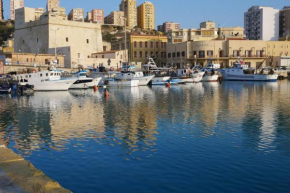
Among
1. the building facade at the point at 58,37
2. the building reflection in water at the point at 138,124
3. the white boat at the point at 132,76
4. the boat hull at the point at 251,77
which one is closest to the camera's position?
the building reflection in water at the point at 138,124

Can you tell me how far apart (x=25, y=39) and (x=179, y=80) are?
36954 millimetres

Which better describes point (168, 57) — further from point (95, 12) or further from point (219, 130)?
point (95, 12)

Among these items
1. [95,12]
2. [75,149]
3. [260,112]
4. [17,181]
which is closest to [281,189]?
[17,181]

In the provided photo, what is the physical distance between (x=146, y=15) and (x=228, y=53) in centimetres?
9559

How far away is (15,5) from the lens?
170m

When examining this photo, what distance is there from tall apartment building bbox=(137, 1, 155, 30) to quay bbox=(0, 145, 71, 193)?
157 m

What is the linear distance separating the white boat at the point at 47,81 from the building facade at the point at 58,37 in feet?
60.0

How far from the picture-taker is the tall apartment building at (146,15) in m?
164

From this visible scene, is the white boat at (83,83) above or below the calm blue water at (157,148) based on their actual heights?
above

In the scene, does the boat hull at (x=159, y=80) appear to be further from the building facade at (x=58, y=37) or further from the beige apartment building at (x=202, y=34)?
the beige apartment building at (x=202, y=34)

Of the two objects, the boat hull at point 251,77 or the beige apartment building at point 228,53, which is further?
the beige apartment building at point 228,53

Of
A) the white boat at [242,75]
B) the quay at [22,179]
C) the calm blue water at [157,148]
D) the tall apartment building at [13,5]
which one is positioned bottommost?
the calm blue water at [157,148]

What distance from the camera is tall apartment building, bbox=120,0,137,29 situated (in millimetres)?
159188

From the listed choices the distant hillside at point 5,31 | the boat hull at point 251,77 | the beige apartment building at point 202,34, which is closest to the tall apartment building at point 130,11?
the distant hillside at point 5,31
